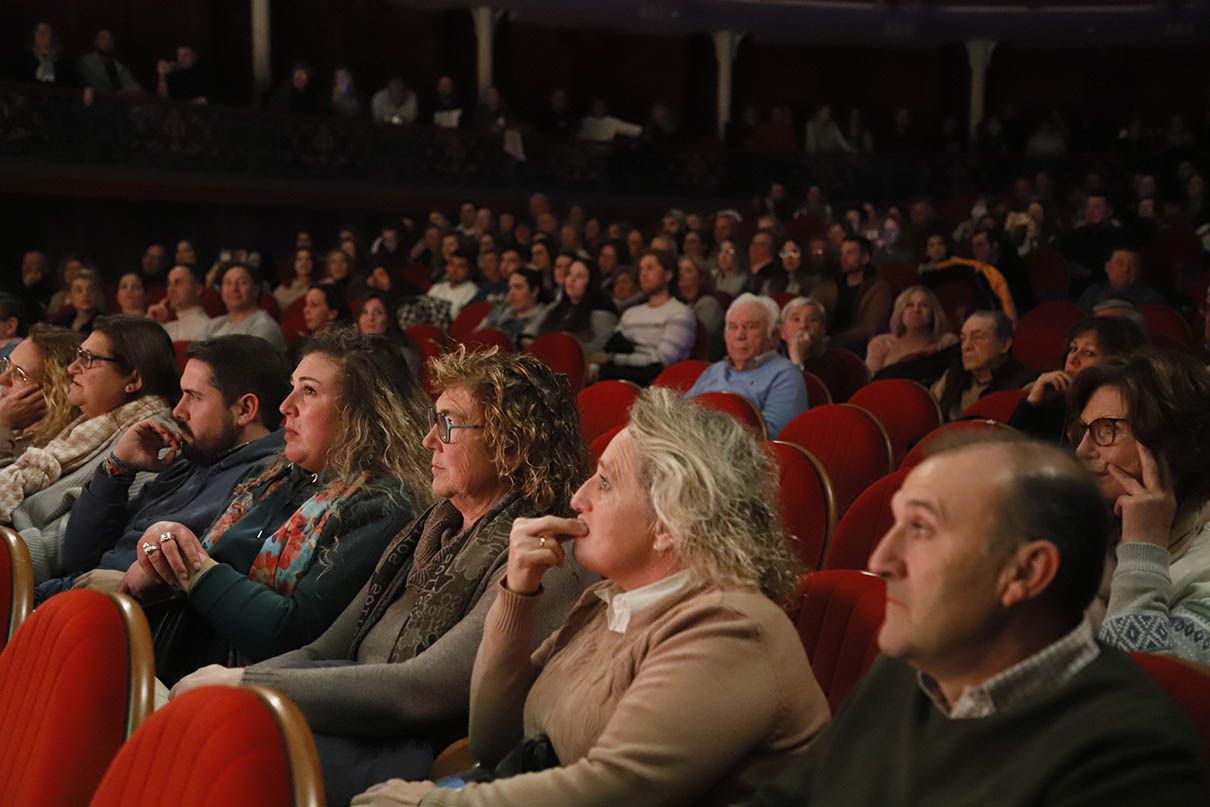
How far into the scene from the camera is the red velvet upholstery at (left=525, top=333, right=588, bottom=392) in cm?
586

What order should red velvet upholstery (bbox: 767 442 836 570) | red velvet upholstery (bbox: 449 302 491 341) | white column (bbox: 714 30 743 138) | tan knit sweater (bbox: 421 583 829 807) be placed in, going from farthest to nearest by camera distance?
white column (bbox: 714 30 743 138)
red velvet upholstery (bbox: 449 302 491 341)
red velvet upholstery (bbox: 767 442 836 570)
tan knit sweater (bbox: 421 583 829 807)

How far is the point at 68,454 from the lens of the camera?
3.53 m

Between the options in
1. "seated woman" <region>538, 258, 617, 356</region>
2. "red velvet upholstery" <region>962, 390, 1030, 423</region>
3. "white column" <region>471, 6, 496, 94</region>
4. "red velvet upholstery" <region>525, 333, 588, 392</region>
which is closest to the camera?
"red velvet upholstery" <region>962, 390, 1030, 423</region>

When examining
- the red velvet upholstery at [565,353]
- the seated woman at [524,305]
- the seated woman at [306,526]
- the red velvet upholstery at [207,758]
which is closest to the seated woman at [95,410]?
the seated woman at [306,526]

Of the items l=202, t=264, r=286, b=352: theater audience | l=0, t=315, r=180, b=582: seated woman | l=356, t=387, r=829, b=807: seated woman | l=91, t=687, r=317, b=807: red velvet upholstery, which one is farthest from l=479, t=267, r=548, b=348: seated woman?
l=91, t=687, r=317, b=807: red velvet upholstery

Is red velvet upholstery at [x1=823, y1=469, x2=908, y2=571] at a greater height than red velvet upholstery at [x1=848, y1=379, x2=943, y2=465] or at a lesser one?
greater

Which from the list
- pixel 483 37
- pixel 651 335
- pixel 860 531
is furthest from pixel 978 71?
pixel 860 531

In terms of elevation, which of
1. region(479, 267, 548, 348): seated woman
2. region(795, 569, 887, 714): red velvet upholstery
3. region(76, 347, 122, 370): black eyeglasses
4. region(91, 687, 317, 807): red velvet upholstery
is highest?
region(91, 687, 317, 807): red velvet upholstery

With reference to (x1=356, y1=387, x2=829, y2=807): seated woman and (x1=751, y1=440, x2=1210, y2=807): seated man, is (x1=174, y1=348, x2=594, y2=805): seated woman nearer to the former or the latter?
(x1=356, y1=387, x2=829, y2=807): seated woman

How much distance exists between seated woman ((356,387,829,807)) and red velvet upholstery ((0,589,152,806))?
1.11 ft

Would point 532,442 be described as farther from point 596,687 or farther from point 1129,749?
point 1129,749

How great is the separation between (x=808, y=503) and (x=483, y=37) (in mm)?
13335

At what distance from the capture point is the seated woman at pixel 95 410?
3457mm

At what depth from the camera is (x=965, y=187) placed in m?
15.0
